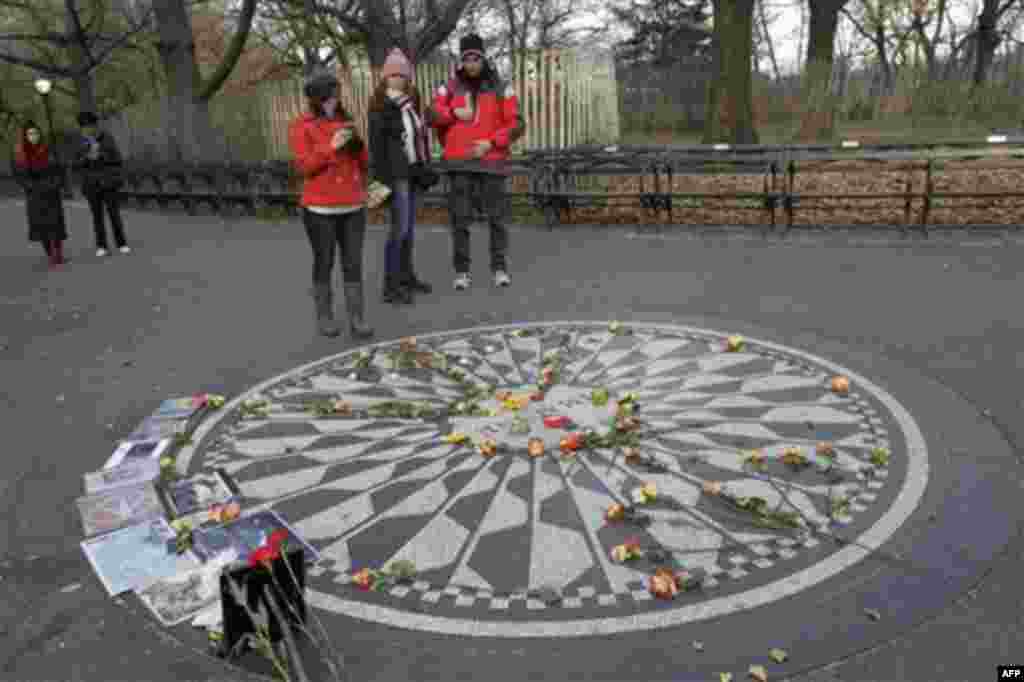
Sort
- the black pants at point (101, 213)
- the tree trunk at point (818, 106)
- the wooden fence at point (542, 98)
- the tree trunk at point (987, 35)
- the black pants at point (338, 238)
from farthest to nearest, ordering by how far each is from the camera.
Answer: the tree trunk at point (987, 35)
the tree trunk at point (818, 106)
the wooden fence at point (542, 98)
the black pants at point (101, 213)
the black pants at point (338, 238)

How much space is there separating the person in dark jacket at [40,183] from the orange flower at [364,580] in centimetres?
1010

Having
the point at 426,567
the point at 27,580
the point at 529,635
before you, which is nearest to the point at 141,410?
the point at 27,580

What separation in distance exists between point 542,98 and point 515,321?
7848mm

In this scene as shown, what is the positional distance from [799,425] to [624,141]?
14302 millimetres

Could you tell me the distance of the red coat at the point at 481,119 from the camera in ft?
26.7

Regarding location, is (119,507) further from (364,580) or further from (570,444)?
(570,444)

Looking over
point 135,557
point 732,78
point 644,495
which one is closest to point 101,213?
point 135,557

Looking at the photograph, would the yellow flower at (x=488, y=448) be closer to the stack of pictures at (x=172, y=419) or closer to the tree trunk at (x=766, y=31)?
the stack of pictures at (x=172, y=419)

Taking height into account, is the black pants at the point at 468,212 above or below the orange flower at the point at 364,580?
above

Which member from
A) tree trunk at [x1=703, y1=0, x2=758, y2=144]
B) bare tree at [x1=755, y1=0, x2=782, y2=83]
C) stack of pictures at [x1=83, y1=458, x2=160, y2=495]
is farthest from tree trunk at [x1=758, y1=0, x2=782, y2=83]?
stack of pictures at [x1=83, y1=458, x2=160, y2=495]

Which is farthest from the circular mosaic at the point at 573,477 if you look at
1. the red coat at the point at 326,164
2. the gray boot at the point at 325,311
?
the red coat at the point at 326,164

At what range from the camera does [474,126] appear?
818 cm

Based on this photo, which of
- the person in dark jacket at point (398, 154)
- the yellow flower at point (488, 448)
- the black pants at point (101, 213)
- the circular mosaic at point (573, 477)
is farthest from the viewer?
the black pants at point (101, 213)

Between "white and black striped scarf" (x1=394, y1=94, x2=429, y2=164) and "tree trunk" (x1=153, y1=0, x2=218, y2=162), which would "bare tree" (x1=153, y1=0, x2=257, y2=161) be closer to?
"tree trunk" (x1=153, y1=0, x2=218, y2=162)
